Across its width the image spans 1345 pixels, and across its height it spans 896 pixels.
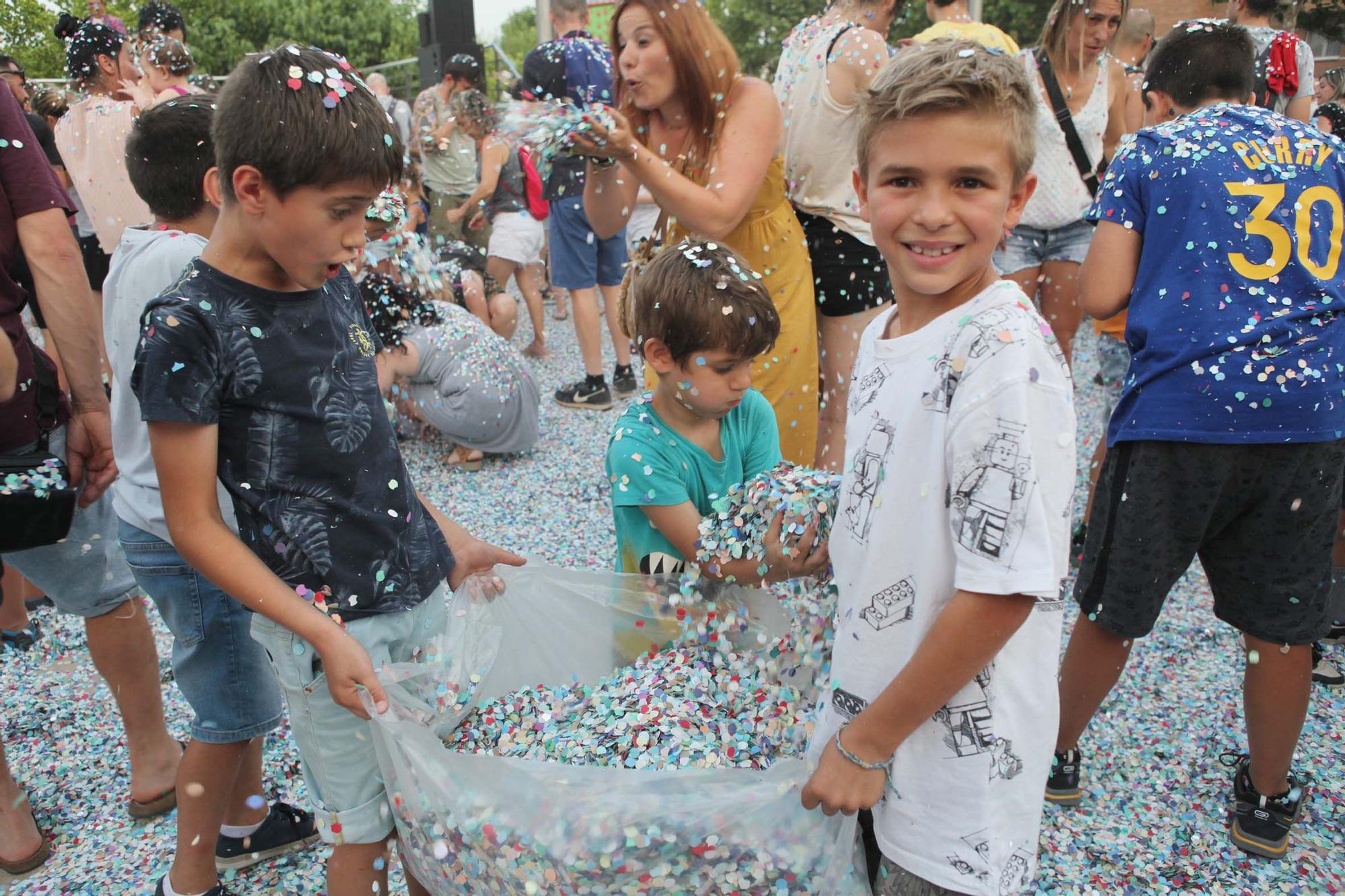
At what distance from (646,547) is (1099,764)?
145 centimetres

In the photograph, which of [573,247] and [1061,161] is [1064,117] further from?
[573,247]

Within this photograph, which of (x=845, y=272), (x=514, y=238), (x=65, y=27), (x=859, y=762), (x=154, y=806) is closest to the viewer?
(x=859, y=762)

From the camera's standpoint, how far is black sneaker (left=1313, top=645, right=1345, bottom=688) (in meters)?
2.65

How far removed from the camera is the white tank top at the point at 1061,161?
3.49m

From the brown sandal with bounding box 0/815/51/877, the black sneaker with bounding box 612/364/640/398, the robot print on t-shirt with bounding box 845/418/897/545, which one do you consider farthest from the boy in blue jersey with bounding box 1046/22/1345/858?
the black sneaker with bounding box 612/364/640/398

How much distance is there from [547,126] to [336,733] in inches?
61.8

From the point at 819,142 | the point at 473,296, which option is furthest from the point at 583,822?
the point at 473,296

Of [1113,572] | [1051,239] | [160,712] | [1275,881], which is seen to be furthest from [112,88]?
[1275,881]

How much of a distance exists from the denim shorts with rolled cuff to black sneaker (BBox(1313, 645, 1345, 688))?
2.67 m

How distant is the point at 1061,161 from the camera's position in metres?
3.54

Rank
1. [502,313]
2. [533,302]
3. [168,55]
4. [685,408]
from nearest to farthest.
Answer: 1. [685,408]
2. [168,55]
3. [502,313]
4. [533,302]

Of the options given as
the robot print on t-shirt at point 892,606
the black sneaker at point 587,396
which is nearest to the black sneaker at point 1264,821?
the robot print on t-shirt at point 892,606

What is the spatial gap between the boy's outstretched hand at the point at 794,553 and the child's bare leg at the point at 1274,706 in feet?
3.98

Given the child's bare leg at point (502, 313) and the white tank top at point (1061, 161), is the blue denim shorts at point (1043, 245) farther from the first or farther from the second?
the child's bare leg at point (502, 313)
